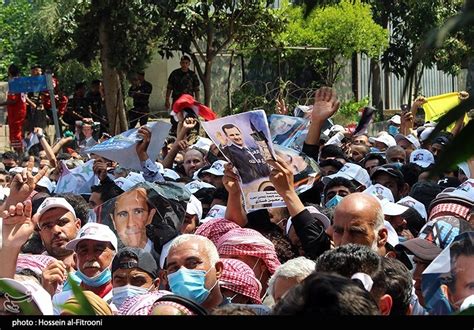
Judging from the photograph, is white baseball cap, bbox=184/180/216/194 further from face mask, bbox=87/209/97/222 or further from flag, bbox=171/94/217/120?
flag, bbox=171/94/217/120

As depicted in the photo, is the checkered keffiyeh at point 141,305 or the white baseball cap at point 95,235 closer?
the checkered keffiyeh at point 141,305

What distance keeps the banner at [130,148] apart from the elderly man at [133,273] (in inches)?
152

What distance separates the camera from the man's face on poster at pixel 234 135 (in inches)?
270

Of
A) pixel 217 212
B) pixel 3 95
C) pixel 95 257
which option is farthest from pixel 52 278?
pixel 3 95

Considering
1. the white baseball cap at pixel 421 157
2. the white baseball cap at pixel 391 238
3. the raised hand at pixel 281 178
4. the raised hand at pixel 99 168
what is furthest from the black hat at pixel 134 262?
the white baseball cap at pixel 421 157

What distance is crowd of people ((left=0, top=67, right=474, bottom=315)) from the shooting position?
437cm

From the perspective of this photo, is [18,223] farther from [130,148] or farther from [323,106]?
[130,148]

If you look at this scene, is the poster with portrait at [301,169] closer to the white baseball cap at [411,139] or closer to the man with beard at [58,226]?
the man with beard at [58,226]

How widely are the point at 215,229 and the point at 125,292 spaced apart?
1.13 meters

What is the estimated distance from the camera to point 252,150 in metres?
6.79

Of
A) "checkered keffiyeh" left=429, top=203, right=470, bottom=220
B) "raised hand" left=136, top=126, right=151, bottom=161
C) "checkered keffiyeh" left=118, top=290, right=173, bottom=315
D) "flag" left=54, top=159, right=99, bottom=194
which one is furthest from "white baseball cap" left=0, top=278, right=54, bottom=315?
"flag" left=54, top=159, right=99, bottom=194

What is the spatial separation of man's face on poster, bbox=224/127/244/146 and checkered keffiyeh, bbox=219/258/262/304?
4.30 feet

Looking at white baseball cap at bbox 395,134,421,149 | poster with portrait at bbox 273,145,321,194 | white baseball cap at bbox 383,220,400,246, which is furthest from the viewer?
white baseball cap at bbox 395,134,421,149

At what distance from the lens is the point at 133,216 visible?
730cm
